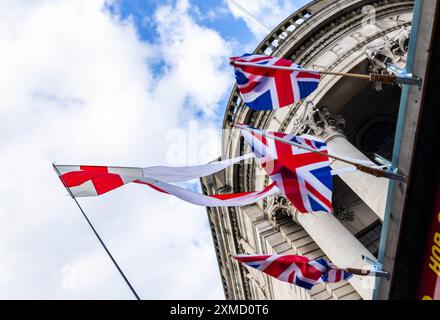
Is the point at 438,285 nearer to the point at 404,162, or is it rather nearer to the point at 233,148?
the point at 404,162

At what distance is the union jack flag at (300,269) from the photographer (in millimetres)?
11281

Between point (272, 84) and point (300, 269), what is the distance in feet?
16.1

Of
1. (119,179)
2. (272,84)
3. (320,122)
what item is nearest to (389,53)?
(320,122)

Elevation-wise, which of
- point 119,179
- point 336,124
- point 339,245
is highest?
point 336,124

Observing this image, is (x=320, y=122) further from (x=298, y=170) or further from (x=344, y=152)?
(x=298, y=170)

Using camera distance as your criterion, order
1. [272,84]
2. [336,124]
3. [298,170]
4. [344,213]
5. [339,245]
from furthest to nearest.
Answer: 1. [344,213]
2. [336,124]
3. [339,245]
4. [272,84]
5. [298,170]

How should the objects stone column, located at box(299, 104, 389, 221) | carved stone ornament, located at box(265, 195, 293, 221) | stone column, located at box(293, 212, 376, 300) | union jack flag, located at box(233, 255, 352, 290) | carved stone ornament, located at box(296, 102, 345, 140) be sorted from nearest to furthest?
union jack flag, located at box(233, 255, 352, 290)
stone column, located at box(299, 104, 389, 221)
stone column, located at box(293, 212, 376, 300)
carved stone ornament, located at box(296, 102, 345, 140)
carved stone ornament, located at box(265, 195, 293, 221)

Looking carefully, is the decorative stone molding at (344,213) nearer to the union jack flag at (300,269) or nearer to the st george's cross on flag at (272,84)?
the union jack flag at (300,269)

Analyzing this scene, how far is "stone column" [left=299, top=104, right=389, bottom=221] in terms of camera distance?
16.6 meters

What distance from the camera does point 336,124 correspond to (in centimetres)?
2052

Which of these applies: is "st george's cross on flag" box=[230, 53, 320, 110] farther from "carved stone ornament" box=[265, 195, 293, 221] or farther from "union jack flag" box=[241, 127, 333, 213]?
"carved stone ornament" box=[265, 195, 293, 221]

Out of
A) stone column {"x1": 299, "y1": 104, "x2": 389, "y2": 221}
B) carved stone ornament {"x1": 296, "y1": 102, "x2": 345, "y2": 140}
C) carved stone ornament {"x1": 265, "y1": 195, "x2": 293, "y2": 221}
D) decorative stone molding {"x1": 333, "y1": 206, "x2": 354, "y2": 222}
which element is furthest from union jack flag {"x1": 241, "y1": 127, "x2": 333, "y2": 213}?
decorative stone molding {"x1": 333, "y1": 206, "x2": 354, "y2": 222}

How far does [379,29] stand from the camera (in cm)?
2053

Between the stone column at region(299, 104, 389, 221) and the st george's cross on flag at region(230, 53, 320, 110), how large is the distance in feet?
21.9
